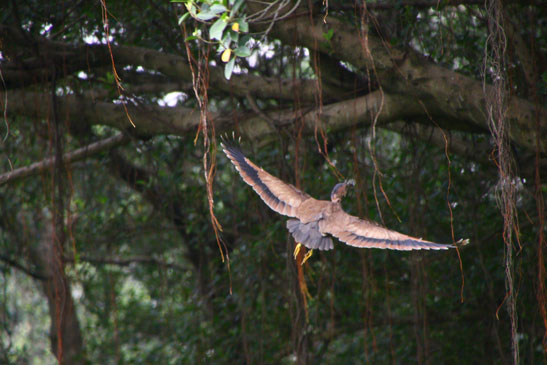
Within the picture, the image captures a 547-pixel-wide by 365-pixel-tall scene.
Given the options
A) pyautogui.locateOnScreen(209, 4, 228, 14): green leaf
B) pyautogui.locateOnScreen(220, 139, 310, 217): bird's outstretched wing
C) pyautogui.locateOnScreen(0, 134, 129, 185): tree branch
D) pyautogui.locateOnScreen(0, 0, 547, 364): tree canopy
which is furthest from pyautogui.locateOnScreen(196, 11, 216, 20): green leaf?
pyautogui.locateOnScreen(0, 134, 129, 185): tree branch

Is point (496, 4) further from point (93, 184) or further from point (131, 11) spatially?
point (93, 184)

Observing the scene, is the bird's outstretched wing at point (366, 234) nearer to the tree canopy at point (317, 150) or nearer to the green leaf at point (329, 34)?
the tree canopy at point (317, 150)

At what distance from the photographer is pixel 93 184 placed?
643cm

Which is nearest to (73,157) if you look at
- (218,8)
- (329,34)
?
(329,34)

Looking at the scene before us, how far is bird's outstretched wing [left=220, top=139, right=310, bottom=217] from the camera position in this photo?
3027mm

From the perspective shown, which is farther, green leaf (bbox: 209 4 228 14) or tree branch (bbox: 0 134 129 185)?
tree branch (bbox: 0 134 129 185)

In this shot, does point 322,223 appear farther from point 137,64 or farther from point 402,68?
point 137,64

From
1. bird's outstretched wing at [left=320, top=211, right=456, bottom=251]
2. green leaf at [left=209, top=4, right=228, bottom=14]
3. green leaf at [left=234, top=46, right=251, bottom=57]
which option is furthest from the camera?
bird's outstretched wing at [left=320, top=211, right=456, bottom=251]

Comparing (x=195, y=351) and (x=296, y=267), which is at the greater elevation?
(x=296, y=267)

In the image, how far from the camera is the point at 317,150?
5094mm

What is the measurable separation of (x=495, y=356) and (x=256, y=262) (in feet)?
6.33

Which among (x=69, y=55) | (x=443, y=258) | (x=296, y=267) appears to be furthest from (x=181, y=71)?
(x=443, y=258)

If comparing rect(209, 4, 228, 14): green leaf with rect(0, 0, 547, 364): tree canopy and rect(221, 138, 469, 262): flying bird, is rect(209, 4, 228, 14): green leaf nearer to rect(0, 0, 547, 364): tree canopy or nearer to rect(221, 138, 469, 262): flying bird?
rect(0, 0, 547, 364): tree canopy

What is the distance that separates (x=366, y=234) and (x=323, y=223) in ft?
0.68
